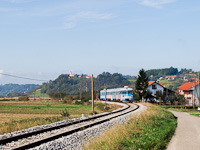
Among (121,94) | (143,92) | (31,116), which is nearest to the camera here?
(31,116)

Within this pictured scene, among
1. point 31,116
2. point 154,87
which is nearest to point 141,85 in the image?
point 154,87

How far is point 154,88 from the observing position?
313 ft

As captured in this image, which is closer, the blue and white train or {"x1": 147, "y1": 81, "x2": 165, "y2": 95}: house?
the blue and white train

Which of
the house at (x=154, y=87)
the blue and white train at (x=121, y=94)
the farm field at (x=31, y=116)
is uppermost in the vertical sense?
the house at (x=154, y=87)

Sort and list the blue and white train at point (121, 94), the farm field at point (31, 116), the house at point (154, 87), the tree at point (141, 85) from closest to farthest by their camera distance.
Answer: the farm field at point (31, 116) → the blue and white train at point (121, 94) → the tree at point (141, 85) → the house at point (154, 87)

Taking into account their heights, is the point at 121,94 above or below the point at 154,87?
below

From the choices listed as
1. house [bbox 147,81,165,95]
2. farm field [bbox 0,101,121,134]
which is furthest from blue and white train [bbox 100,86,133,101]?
house [bbox 147,81,165,95]

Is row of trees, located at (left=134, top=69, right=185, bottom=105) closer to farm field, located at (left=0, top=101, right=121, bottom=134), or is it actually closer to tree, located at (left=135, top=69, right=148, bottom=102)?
tree, located at (left=135, top=69, right=148, bottom=102)

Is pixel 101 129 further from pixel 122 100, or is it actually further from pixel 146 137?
pixel 122 100

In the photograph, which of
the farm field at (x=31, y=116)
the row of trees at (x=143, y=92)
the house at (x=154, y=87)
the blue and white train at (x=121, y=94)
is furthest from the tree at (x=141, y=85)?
the farm field at (x=31, y=116)


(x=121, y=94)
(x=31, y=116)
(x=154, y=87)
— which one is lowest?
(x=31, y=116)

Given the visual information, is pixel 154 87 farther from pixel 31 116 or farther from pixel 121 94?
pixel 31 116

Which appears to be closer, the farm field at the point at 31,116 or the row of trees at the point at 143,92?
the farm field at the point at 31,116

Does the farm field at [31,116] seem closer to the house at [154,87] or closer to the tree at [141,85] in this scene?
the tree at [141,85]
